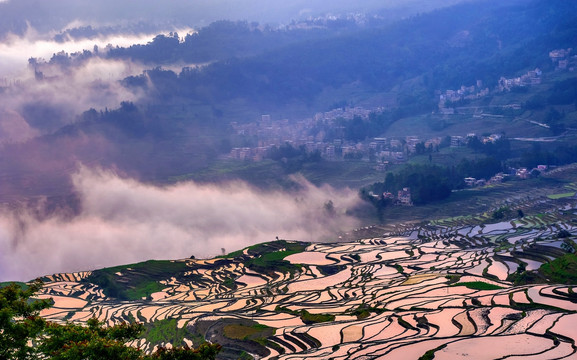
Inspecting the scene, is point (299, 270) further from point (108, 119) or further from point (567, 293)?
point (108, 119)

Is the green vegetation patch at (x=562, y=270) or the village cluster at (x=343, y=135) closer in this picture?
the green vegetation patch at (x=562, y=270)

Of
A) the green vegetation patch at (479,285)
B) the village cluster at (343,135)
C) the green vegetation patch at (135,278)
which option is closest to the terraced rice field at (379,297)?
the green vegetation patch at (479,285)

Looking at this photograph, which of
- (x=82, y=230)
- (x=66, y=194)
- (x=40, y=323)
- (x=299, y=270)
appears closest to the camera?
(x=40, y=323)

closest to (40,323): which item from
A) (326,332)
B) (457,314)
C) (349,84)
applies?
(326,332)

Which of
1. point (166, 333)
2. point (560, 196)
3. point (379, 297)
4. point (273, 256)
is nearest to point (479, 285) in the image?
point (379, 297)

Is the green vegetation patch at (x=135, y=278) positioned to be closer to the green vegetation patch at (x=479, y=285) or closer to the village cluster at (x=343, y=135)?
the green vegetation patch at (x=479, y=285)

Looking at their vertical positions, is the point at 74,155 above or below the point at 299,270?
above

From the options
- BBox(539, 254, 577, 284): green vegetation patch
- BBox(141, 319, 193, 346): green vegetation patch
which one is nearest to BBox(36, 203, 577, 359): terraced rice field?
BBox(141, 319, 193, 346): green vegetation patch

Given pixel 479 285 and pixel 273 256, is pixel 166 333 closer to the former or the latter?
pixel 479 285
